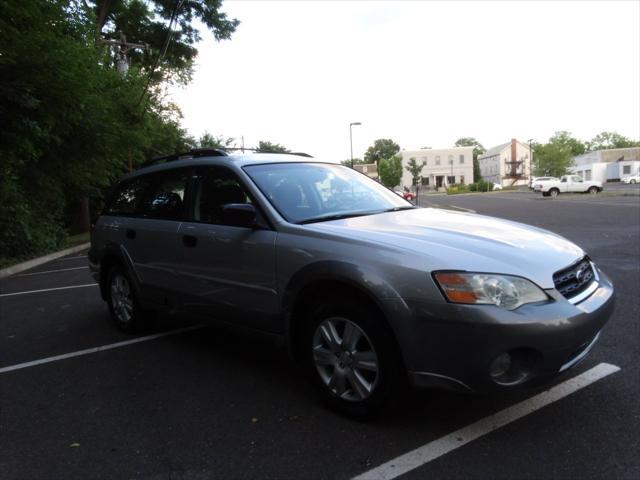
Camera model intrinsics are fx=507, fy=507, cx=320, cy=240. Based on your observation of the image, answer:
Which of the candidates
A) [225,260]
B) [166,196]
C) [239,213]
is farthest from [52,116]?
[239,213]

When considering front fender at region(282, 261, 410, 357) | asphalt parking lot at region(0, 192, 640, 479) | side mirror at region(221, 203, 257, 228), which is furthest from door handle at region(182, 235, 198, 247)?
front fender at region(282, 261, 410, 357)

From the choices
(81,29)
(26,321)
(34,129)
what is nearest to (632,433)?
(26,321)

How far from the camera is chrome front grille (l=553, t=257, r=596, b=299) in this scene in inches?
112

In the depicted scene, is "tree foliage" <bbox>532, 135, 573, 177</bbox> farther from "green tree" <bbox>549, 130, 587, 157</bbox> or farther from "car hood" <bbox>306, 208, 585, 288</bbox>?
"car hood" <bbox>306, 208, 585, 288</bbox>

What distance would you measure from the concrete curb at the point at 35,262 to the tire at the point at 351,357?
10.1m

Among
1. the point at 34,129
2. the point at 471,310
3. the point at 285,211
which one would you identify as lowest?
the point at 471,310

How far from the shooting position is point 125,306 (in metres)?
5.22

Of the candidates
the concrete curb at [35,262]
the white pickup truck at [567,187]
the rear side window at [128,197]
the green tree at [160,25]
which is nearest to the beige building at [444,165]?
the white pickup truck at [567,187]

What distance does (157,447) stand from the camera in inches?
117

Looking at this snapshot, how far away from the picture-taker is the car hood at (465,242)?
273 cm

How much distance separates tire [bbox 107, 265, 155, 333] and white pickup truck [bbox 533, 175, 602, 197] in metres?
38.9

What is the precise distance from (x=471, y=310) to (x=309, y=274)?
3.34 ft

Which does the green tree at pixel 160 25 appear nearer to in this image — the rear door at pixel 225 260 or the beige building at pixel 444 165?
the rear door at pixel 225 260

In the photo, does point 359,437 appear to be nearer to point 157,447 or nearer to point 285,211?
point 157,447
